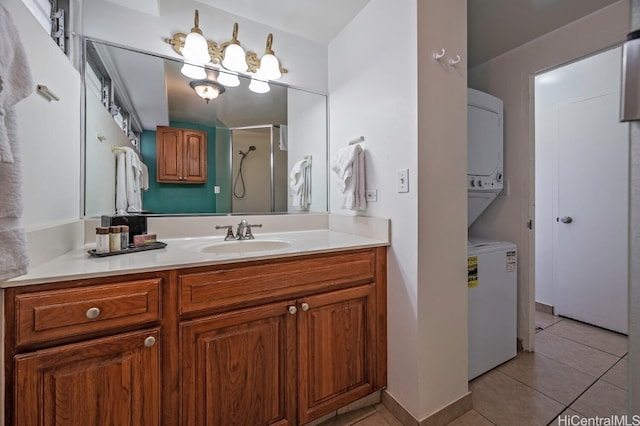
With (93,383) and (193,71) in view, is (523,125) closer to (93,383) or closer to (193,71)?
(193,71)

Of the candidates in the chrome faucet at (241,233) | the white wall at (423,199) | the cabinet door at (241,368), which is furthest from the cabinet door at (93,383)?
the white wall at (423,199)

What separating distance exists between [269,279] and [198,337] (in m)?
0.33

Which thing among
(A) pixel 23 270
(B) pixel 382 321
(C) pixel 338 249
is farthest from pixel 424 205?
(A) pixel 23 270

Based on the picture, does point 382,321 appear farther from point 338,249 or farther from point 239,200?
point 239,200

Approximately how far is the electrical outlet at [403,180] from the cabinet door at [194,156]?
3.82ft

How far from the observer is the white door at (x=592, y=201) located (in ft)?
6.97

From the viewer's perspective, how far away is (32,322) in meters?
0.74

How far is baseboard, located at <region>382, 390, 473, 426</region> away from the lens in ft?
4.15

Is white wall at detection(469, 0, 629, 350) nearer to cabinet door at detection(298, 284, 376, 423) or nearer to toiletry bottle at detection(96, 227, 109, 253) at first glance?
cabinet door at detection(298, 284, 376, 423)

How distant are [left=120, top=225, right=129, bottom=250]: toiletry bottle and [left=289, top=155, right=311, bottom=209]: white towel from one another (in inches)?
40.8

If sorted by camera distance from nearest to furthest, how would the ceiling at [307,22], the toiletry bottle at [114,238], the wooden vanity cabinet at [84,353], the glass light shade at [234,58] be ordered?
the wooden vanity cabinet at [84,353], the toiletry bottle at [114,238], the ceiling at [307,22], the glass light shade at [234,58]

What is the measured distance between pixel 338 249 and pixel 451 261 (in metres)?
0.59

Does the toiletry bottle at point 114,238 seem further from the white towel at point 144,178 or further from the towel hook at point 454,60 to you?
the towel hook at point 454,60

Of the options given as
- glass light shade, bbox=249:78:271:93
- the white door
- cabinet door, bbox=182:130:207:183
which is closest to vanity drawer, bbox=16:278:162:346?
cabinet door, bbox=182:130:207:183
